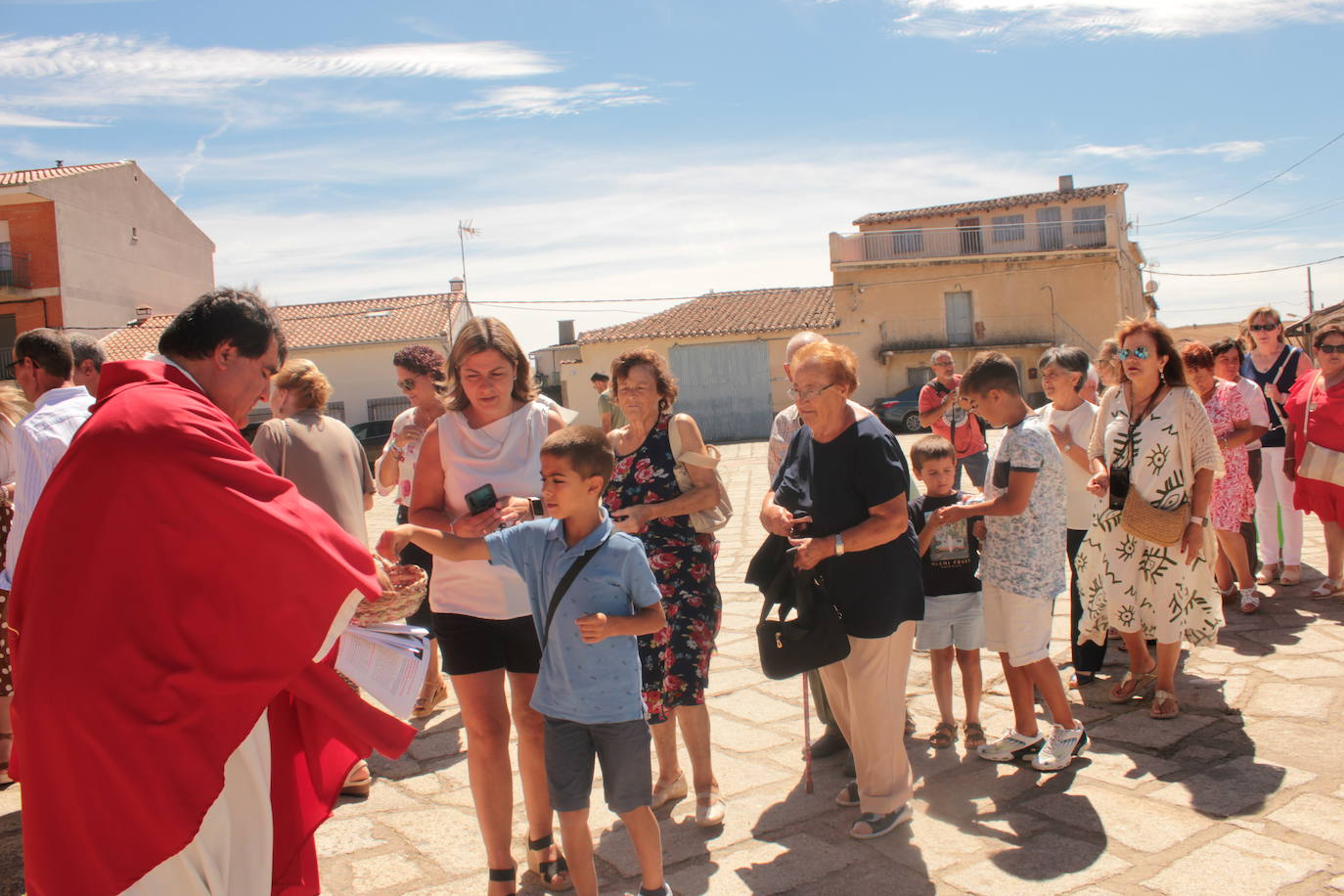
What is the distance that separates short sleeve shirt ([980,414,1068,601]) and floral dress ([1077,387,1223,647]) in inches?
25.2

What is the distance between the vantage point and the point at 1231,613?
6.74m

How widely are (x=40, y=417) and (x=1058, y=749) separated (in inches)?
183

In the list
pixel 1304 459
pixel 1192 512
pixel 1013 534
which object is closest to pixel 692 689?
pixel 1013 534

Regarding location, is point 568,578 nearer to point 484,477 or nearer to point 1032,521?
point 484,477

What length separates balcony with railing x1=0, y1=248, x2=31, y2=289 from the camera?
31859 millimetres

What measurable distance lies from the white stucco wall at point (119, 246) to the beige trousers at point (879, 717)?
30.8 m

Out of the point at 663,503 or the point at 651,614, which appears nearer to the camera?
the point at 651,614

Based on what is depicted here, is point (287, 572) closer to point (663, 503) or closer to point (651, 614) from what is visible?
point (651, 614)

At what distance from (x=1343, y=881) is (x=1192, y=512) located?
1.90 m

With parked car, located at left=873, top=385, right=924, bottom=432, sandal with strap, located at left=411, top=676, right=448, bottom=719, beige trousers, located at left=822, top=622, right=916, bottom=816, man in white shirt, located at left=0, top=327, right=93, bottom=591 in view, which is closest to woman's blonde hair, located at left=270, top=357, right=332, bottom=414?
man in white shirt, located at left=0, top=327, right=93, bottom=591

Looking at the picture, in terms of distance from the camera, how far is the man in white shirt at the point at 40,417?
433 centimetres

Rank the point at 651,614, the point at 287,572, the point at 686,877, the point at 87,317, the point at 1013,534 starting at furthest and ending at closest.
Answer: the point at 87,317 → the point at 1013,534 → the point at 686,877 → the point at 651,614 → the point at 287,572

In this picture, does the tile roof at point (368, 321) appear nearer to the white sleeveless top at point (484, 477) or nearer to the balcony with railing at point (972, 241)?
the balcony with railing at point (972, 241)

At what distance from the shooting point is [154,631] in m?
2.11
